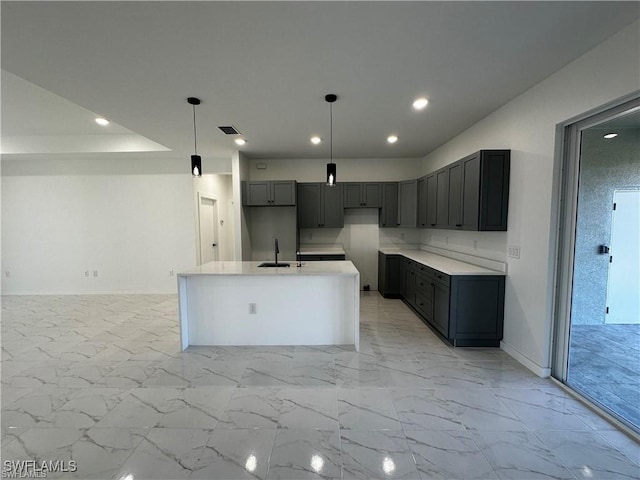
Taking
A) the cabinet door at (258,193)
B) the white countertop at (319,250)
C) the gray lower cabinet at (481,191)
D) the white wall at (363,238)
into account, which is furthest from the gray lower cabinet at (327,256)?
the gray lower cabinet at (481,191)

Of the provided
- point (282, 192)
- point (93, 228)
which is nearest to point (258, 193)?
point (282, 192)

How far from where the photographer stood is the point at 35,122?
427cm

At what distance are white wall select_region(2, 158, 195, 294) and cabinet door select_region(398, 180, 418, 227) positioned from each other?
4215 millimetres

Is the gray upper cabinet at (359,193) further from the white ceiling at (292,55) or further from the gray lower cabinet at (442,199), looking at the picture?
the white ceiling at (292,55)

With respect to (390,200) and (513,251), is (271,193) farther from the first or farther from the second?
(513,251)

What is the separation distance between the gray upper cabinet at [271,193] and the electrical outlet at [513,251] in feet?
11.5

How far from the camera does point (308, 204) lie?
17.8 ft

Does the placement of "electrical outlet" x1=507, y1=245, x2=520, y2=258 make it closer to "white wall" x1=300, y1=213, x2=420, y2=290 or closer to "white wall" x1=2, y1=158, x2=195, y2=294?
"white wall" x1=300, y1=213, x2=420, y2=290

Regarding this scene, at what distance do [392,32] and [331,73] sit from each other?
659 mm

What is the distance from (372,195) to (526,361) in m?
3.58

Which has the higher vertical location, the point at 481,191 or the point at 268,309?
the point at 481,191

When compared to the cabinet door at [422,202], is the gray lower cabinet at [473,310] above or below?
below

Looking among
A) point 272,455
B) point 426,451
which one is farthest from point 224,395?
point 426,451

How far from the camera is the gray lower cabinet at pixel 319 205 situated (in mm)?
5418
